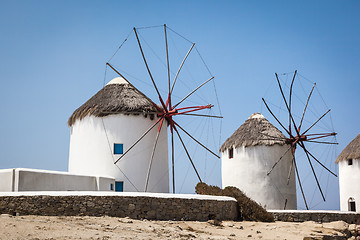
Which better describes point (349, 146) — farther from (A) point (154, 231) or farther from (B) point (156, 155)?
(A) point (154, 231)

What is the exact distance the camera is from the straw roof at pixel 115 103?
813 inches

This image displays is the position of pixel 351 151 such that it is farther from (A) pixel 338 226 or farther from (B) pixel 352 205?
(A) pixel 338 226

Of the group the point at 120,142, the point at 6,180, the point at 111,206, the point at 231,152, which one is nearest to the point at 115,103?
the point at 120,142

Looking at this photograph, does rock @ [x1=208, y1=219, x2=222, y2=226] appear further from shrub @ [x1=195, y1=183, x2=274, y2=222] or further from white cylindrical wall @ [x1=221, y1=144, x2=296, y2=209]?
white cylindrical wall @ [x1=221, y1=144, x2=296, y2=209]

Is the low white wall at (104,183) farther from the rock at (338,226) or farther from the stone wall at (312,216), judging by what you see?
the rock at (338,226)

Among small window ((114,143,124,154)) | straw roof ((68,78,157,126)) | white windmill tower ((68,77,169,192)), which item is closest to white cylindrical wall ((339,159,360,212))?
white windmill tower ((68,77,169,192))

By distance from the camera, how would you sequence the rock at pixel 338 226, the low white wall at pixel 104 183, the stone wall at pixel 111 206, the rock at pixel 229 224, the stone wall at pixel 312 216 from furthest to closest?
the low white wall at pixel 104 183, the stone wall at pixel 312 216, the rock at pixel 338 226, the rock at pixel 229 224, the stone wall at pixel 111 206

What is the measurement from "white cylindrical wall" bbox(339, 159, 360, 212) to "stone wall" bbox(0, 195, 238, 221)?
13.2 meters

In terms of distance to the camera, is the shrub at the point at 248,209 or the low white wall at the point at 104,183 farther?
the low white wall at the point at 104,183

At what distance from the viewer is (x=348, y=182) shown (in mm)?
25688

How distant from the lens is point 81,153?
21.1m

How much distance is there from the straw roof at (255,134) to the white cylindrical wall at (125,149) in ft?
21.4

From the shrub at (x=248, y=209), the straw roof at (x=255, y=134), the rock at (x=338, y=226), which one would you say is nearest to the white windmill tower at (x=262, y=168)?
the straw roof at (x=255, y=134)

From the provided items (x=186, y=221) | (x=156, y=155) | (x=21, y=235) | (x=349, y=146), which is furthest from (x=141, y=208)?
(x=349, y=146)
